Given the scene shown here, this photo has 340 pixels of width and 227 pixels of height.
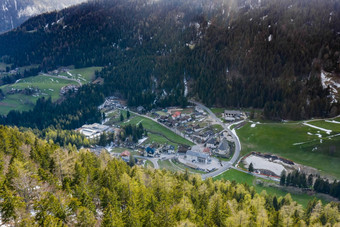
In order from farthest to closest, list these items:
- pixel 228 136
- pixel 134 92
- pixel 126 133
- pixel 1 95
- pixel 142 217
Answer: pixel 1 95 < pixel 134 92 < pixel 126 133 < pixel 228 136 < pixel 142 217

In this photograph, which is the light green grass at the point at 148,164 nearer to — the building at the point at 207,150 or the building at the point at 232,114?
the building at the point at 207,150

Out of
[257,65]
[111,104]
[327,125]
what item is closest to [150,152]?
[111,104]

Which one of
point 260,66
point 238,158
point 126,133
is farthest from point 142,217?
point 260,66

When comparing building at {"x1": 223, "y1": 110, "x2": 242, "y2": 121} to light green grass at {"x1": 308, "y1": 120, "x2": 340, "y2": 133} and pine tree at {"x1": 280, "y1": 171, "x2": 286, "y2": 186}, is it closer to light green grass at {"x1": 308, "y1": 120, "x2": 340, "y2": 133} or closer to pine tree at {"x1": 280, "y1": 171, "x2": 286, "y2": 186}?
light green grass at {"x1": 308, "y1": 120, "x2": 340, "y2": 133}

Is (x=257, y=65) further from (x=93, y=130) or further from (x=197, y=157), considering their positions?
(x=93, y=130)

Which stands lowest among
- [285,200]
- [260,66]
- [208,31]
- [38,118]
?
[38,118]

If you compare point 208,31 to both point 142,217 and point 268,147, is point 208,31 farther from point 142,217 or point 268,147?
point 142,217

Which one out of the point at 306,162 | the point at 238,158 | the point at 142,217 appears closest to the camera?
the point at 142,217
